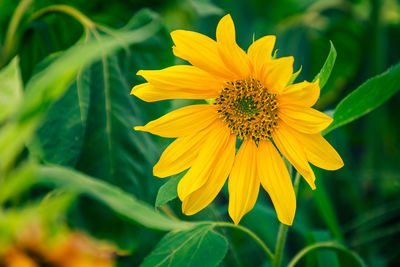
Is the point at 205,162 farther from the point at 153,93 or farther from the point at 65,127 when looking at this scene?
the point at 65,127

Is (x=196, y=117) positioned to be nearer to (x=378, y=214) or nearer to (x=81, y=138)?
(x=81, y=138)

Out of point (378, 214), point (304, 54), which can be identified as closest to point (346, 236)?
point (378, 214)

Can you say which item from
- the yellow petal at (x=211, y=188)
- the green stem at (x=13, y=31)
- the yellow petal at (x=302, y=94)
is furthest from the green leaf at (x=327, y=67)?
the green stem at (x=13, y=31)

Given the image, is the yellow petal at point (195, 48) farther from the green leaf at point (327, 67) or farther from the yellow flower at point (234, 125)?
the green leaf at point (327, 67)

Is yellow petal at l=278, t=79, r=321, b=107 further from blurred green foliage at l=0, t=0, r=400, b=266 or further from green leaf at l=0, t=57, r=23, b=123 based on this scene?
green leaf at l=0, t=57, r=23, b=123

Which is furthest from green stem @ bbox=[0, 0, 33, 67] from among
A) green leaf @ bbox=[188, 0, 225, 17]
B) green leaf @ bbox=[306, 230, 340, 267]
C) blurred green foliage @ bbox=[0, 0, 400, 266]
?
green leaf @ bbox=[306, 230, 340, 267]

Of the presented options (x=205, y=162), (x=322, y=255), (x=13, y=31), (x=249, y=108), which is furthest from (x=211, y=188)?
(x=13, y=31)
